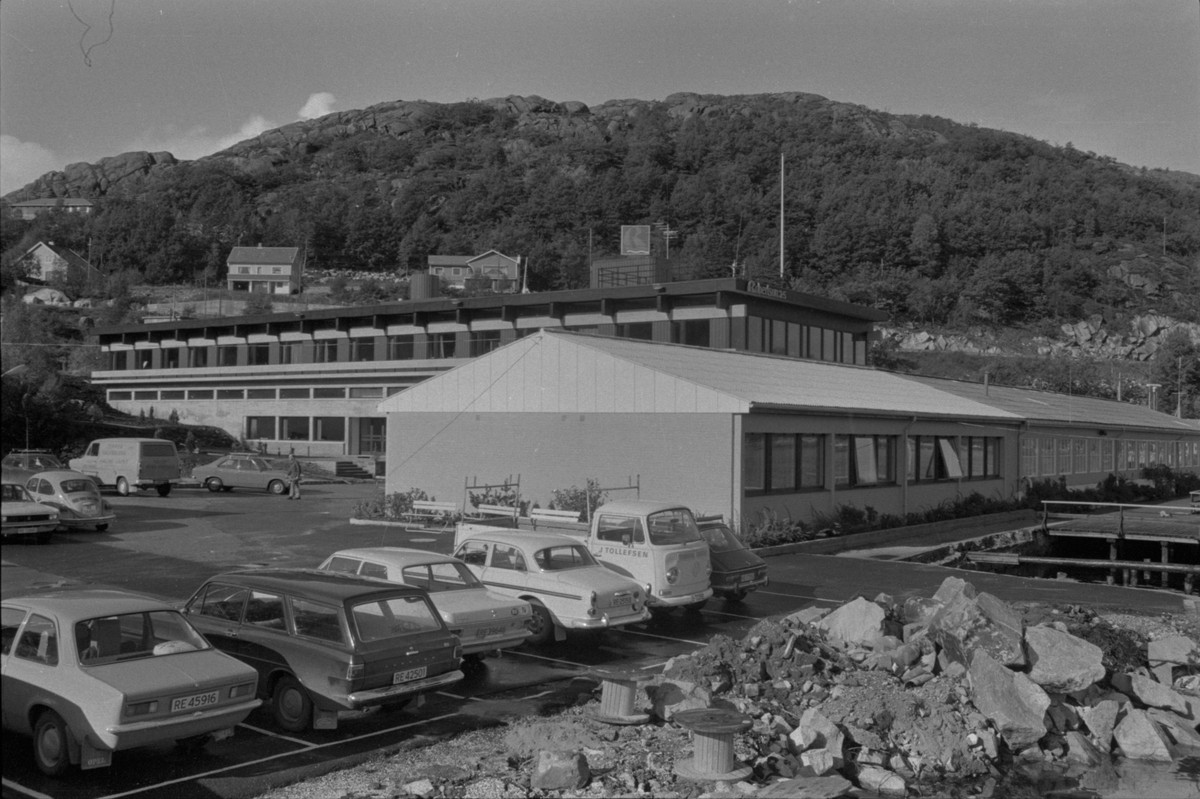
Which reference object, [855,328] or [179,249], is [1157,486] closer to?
[855,328]

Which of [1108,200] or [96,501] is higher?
[1108,200]

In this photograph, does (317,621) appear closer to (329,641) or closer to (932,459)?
(329,641)

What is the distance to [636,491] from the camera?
28750 mm

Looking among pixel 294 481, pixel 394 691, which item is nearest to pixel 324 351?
pixel 294 481

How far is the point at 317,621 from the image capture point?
38.1 ft

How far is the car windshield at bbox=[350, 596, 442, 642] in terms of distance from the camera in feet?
37.9

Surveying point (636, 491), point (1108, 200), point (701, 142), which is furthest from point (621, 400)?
point (701, 142)

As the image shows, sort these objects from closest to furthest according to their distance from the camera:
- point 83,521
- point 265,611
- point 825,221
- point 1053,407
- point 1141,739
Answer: point 265,611 < point 1141,739 < point 83,521 < point 1053,407 < point 825,221

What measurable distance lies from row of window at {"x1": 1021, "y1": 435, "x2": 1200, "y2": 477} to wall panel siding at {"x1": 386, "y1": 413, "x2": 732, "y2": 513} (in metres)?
22.5

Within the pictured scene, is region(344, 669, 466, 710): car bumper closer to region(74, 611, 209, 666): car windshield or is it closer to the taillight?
region(74, 611, 209, 666): car windshield

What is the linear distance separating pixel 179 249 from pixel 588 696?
13177 cm

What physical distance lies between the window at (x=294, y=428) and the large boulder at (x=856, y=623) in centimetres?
5372

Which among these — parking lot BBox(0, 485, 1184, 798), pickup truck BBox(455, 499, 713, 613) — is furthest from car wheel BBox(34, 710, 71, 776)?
pickup truck BBox(455, 499, 713, 613)

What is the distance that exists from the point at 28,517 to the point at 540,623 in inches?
650
